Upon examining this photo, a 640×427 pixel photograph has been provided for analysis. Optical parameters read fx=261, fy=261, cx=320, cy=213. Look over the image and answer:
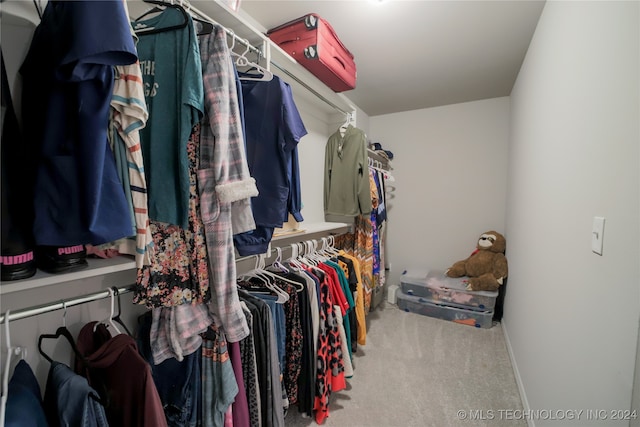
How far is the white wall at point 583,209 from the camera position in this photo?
0.71m

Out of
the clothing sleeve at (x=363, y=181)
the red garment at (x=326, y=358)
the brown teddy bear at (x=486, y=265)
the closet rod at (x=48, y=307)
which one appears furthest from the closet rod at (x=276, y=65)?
the brown teddy bear at (x=486, y=265)

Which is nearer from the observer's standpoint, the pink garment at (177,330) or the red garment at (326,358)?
the pink garment at (177,330)

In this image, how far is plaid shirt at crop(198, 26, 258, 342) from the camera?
2.75 feet

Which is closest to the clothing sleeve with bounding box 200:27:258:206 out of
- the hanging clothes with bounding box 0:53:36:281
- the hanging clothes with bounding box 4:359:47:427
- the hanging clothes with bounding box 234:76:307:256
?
the hanging clothes with bounding box 234:76:307:256

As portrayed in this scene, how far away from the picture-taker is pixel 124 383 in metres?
0.77

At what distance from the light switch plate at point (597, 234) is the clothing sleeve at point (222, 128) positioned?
1111 mm

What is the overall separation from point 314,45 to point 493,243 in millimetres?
2653

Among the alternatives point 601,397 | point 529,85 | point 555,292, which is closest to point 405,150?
point 529,85

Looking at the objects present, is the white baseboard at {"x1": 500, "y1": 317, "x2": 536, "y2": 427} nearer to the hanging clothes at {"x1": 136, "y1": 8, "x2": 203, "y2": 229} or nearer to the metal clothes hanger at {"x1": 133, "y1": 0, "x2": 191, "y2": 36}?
the hanging clothes at {"x1": 136, "y1": 8, "x2": 203, "y2": 229}

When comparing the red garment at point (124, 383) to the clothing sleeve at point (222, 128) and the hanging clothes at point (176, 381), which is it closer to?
the hanging clothes at point (176, 381)

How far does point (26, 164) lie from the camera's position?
0.56 meters

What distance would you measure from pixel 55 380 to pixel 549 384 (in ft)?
6.15

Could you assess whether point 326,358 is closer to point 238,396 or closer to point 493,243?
point 238,396

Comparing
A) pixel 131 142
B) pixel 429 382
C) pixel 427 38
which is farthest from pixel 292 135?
pixel 429 382
